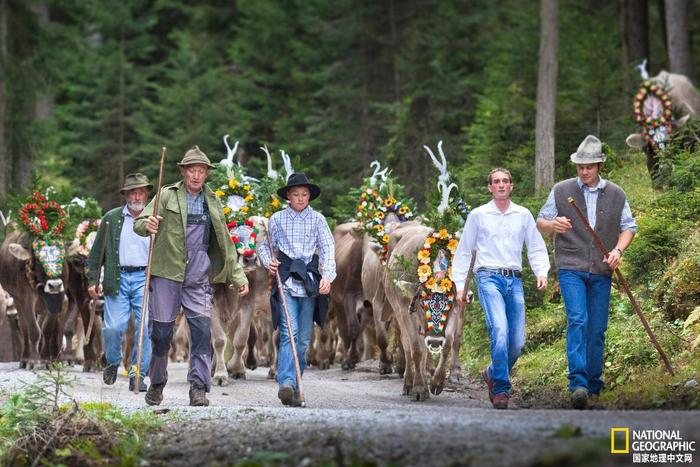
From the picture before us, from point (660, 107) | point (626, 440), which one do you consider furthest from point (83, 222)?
point (626, 440)

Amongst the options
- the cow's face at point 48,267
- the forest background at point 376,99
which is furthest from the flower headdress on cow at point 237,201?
the cow's face at point 48,267

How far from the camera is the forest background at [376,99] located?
1631 cm

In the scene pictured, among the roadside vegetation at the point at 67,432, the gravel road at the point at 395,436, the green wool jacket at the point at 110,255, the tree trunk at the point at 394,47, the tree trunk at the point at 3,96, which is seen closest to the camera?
the gravel road at the point at 395,436

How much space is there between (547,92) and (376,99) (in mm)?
12336

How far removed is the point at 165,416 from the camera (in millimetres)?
10594

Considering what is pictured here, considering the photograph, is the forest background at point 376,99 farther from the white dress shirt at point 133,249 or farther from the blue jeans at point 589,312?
the white dress shirt at point 133,249

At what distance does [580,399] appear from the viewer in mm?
10984

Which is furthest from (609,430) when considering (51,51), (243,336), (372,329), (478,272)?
(51,51)

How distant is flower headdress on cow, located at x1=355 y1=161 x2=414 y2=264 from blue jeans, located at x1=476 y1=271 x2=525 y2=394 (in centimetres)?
572

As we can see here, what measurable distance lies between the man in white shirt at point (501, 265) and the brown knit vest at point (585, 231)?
0.23m

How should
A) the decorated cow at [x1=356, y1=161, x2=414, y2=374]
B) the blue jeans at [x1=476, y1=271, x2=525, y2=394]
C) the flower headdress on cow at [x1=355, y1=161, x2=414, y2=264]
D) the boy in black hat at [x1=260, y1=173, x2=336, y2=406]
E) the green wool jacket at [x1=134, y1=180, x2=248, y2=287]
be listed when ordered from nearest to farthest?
the blue jeans at [x1=476, y1=271, x2=525, y2=394], the green wool jacket at [x1=134, y1=180, x2=248, y2=287], the boy in black hat at [x1=260, y1=173, x2=336, y2=406], the decorated cow at [x1=356, y1=161, x2=414, y2=374], the flower headdress on cow at [x1=355, y1=161, x2=414, y2=264]

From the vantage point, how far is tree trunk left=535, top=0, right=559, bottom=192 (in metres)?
22.8

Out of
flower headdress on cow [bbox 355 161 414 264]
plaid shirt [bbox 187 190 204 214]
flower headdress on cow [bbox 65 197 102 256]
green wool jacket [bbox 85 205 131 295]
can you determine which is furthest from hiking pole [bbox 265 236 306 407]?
flower headdress on cow [bbox 65 197 102 256]

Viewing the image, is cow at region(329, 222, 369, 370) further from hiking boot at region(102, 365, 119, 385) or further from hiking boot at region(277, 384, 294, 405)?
hiking boot at region(277, 384, 294, 405)
